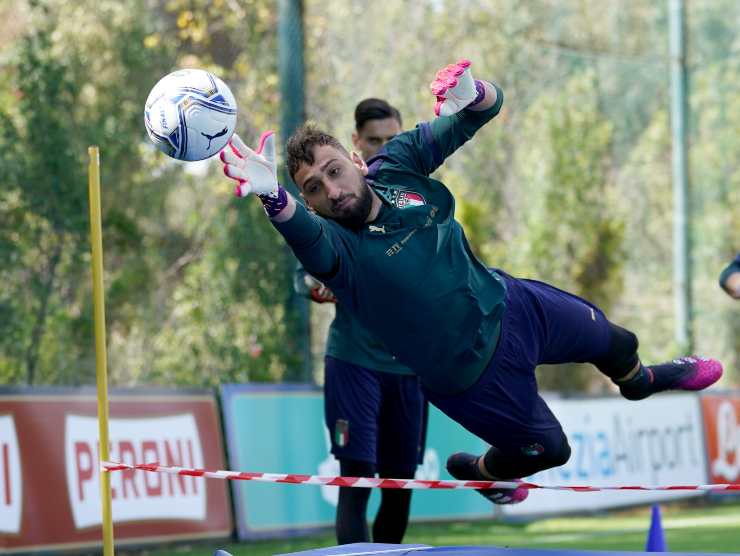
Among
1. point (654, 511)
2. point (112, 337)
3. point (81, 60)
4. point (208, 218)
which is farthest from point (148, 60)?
point (654, 511)

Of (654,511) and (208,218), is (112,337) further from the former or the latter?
(654,511)

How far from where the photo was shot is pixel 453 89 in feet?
17.7

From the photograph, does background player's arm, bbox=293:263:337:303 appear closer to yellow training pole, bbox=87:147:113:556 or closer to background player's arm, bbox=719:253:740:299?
yellow training pole, bbox=87:147:113:556

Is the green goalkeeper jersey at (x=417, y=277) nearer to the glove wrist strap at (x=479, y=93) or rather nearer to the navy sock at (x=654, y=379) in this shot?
the glove wrist strap at (x=479, y=93)

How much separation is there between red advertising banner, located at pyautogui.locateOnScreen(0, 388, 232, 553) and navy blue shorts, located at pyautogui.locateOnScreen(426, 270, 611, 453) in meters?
3.57

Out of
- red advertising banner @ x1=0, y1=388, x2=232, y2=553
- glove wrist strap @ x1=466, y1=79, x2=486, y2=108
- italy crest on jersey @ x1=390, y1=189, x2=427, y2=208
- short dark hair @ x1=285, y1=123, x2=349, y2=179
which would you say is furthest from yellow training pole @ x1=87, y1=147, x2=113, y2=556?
red advertising banner @ x1=0, y1=388, x2=232, y2=553

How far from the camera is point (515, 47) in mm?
14727

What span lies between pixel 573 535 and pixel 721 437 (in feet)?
12.9

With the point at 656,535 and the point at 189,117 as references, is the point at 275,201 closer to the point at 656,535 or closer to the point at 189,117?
the point at 189,117

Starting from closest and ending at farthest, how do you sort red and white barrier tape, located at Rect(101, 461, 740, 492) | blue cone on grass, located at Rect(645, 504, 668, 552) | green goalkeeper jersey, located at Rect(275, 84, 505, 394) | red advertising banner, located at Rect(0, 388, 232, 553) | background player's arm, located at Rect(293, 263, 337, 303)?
green goalkeeper jersey, located at Rect(275, 84, 505, 394) < red and white barrier tape, located at Rect(101, 461, 740, 492) < background player's arm, located at Rect(293, 263, 337, 303) < blue cone on grass, located at Rect(645, 504, 668, 552) < red advertising banner, located at Rect(0, 388, 232, 553)

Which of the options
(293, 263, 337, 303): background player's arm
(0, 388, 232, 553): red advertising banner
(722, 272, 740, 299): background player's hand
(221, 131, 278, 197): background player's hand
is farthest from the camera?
(0, 388, 232, 553): red advertising banner

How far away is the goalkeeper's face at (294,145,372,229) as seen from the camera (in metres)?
5.17

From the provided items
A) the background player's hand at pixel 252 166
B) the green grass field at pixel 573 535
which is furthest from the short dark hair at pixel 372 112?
the green grass field at pixel 573 535

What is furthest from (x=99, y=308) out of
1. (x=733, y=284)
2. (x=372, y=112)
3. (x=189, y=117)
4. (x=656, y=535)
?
(x=656, y=535)
